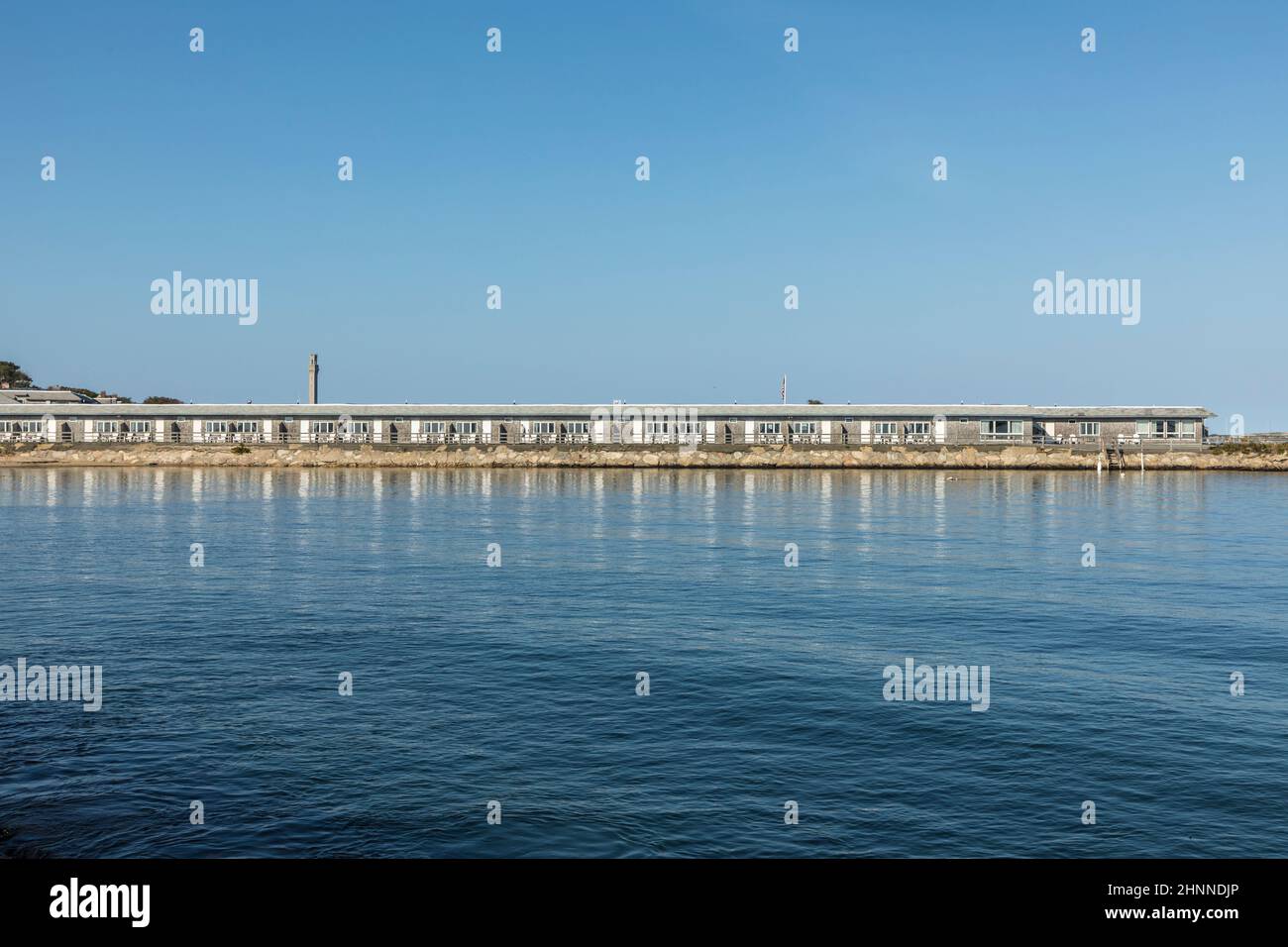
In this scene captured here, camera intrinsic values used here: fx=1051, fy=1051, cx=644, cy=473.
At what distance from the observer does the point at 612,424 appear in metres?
134

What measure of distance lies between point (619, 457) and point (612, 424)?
27.9 ft

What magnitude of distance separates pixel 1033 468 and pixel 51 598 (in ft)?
366

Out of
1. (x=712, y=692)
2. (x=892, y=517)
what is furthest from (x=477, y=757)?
(x=892, y=517)

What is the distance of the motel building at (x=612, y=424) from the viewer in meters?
130

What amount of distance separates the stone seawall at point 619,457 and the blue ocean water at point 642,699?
242ft

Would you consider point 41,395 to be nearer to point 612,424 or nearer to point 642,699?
point 612,424

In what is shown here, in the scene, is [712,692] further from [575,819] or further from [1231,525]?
[1231,525]

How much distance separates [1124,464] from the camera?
12256cm

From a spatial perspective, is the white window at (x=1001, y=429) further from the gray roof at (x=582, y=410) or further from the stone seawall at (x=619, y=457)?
the stone seawall at (x=619, y=457)

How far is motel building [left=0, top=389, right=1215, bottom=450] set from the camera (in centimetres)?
13000
